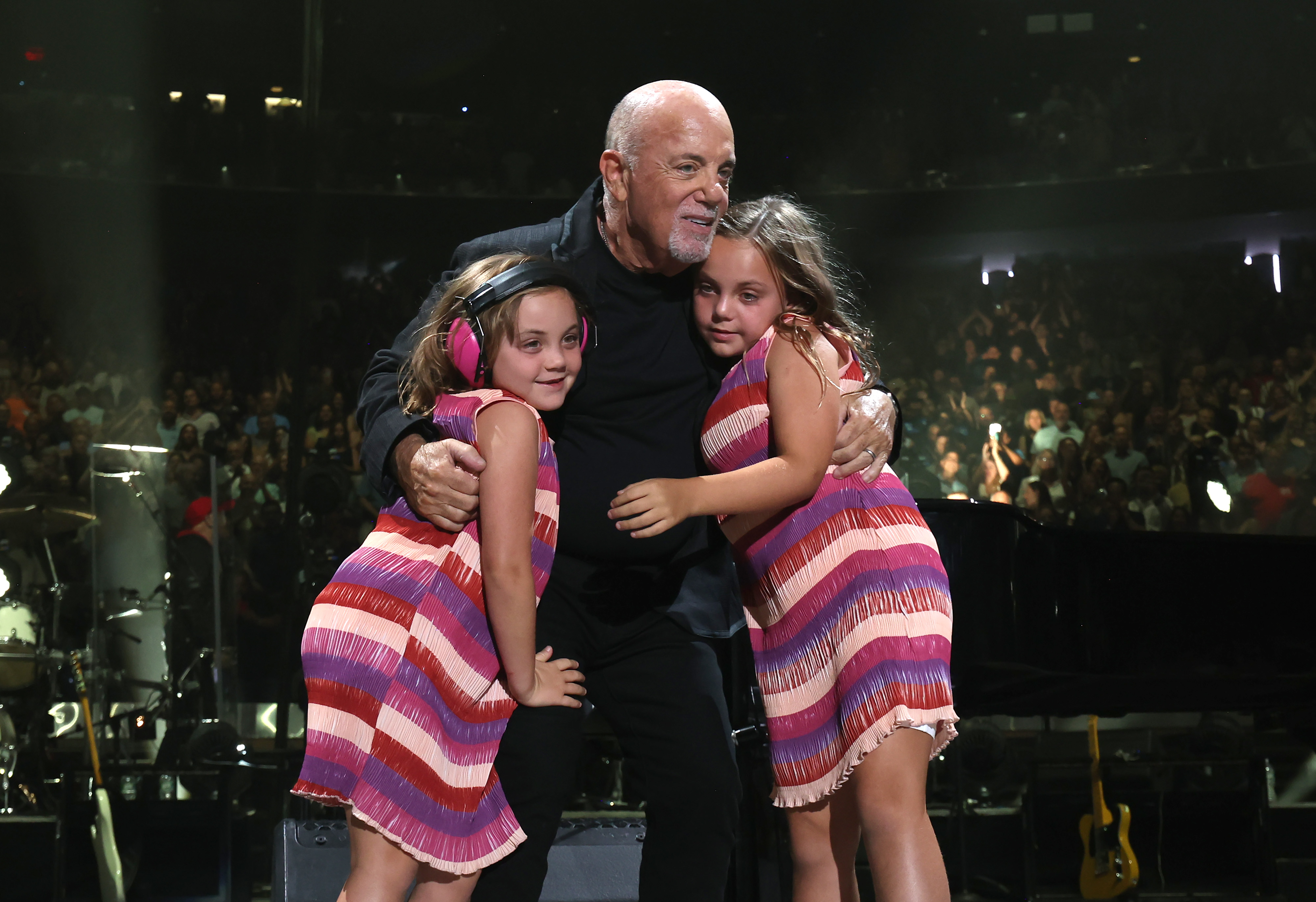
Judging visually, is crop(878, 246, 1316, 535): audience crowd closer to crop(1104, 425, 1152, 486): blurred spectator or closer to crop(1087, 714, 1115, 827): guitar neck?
crop(1104, 425, 1152, 486): blurred spectator

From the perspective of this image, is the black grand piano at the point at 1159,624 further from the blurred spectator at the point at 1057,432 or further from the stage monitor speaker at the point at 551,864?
the blurred spectator at the point at 1057,432

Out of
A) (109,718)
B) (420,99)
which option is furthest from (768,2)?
(109,718)

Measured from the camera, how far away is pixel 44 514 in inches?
220

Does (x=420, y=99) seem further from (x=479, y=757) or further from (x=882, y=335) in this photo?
(x=479, y=757)

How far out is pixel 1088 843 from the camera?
4.42 m

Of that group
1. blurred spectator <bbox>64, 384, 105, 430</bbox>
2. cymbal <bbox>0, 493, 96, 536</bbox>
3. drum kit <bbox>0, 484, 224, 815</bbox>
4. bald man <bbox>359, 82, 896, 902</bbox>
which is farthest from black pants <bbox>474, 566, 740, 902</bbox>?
blurred spectator <bbox>64, 384, 105, 430</bbox>

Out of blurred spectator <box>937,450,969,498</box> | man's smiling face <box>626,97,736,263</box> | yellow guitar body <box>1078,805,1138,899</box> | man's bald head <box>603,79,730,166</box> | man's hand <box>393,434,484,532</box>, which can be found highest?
man's bald head <box>603,79,730,166</box>

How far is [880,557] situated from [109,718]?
4686 millimetres

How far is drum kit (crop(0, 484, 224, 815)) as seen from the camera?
5176 millimetres

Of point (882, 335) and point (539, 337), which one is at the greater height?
point (882, 335)

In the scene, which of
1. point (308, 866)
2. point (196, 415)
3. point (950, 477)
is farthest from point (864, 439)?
point (196, 415)

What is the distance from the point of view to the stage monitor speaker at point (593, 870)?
2465 mm

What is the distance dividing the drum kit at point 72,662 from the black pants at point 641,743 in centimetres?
393

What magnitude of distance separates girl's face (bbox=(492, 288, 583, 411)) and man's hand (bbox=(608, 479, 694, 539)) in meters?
0.25
